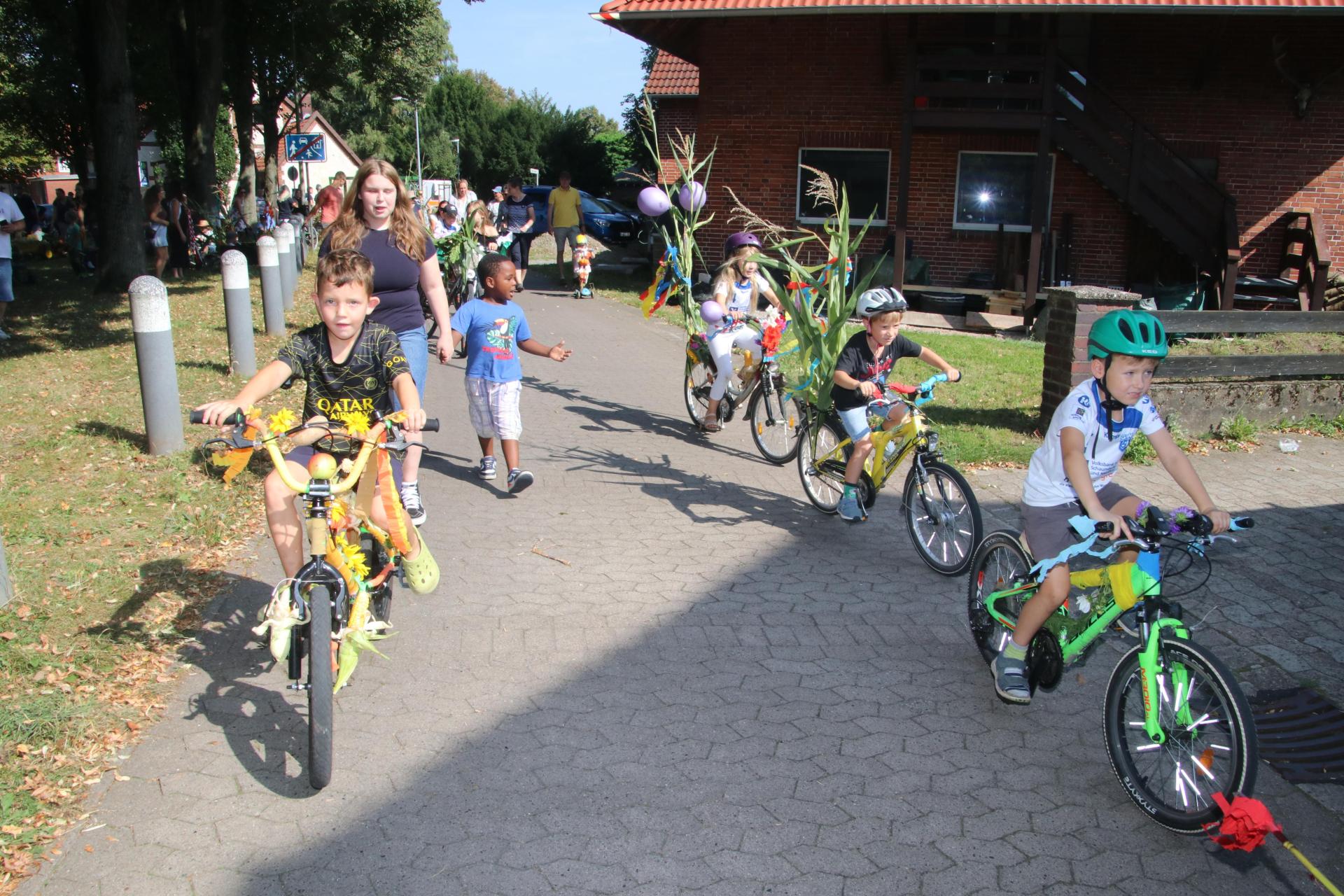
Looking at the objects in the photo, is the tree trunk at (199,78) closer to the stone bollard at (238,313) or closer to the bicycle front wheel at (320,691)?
the stone bollard at (238,313)

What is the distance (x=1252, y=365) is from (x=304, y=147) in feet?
61.6

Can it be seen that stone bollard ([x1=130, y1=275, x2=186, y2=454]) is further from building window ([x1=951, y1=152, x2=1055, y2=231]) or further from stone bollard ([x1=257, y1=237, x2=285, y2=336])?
building window ([x1=951, y1=152, x2=1055, y2=231])

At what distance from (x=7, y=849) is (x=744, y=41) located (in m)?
17.5

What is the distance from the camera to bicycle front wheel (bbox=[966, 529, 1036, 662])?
4484mm

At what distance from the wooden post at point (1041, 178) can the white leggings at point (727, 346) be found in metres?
8.85

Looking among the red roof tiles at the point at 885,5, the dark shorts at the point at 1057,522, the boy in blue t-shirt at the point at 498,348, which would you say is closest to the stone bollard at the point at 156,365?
the boy in blue t-shirt at the point at 498,348

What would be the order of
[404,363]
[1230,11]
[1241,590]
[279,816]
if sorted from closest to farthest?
[279,816] < [404,363] < [1241,590] < [1230,11]

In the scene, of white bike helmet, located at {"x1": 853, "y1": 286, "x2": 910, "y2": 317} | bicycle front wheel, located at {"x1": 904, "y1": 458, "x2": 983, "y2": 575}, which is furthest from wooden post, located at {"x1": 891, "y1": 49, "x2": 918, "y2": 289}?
bicycle front wheel, located at {"x1": 904, "y1": 458, "x2": 983, "y2": 575}

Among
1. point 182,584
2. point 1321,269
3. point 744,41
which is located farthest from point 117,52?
point 1321,269

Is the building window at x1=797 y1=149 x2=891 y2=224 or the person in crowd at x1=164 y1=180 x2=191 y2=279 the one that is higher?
the building window at x1=797 y1=149 x2=891 y2=224

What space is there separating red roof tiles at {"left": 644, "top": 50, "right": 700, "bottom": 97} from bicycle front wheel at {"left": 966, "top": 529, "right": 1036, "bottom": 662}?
22.5m

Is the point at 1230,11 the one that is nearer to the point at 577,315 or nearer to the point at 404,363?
the point at 577,315

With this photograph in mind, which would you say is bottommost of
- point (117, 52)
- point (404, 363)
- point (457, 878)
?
point (457, 878)

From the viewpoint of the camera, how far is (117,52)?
16188 millimetres
